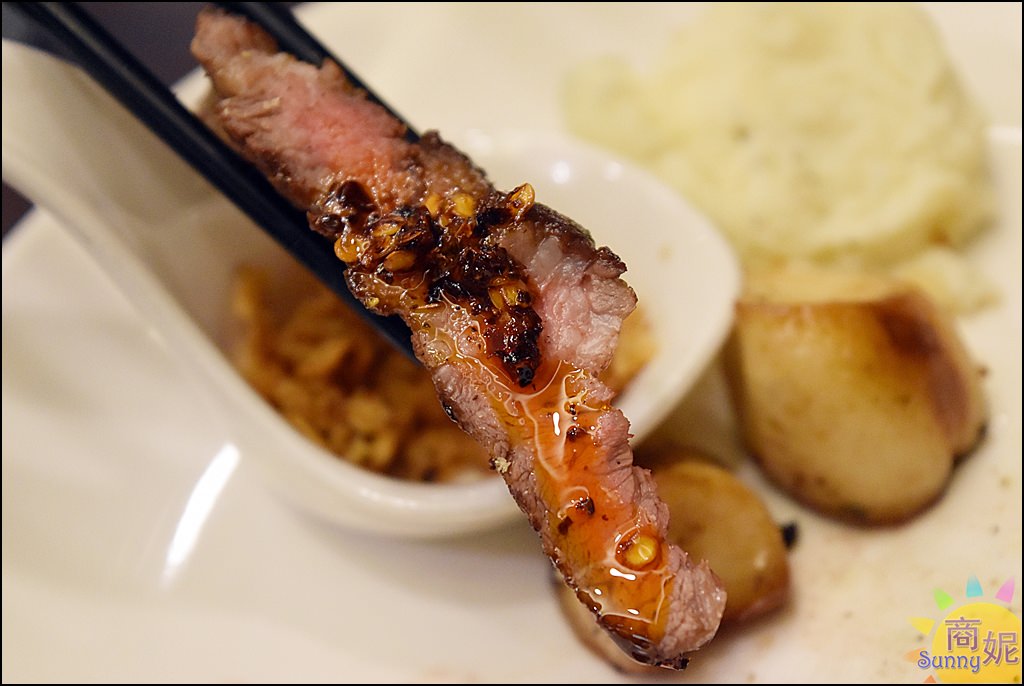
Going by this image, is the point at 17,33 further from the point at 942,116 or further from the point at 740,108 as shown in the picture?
the point at 942,116

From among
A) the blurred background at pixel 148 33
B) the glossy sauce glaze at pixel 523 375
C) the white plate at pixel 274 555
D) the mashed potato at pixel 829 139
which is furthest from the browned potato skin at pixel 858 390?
the blurred background at pixel 148 33

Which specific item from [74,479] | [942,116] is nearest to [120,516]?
[74,479]

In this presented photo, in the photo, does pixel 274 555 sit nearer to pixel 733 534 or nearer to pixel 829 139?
pixel 733 534

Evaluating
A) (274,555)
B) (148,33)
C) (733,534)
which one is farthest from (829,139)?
(148,33)

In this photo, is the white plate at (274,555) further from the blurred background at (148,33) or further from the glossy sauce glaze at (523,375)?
the glossy sauce glaze at (523,375)

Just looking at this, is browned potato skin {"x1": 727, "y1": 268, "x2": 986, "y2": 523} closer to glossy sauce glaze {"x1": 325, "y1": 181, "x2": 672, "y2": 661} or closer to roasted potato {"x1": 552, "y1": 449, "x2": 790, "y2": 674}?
roasted potato {"x1": 552, "y1": 449, "x2": 790, "y2": 674}

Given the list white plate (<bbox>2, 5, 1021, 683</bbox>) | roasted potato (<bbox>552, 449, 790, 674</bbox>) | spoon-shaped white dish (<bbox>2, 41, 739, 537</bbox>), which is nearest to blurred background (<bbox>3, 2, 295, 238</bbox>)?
white plate (<bbox>2, 5, 1021, 683</bbox>)
